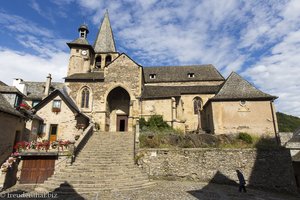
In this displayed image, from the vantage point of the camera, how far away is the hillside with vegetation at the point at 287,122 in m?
64.8

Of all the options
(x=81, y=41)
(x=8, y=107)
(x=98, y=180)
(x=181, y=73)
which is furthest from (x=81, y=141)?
(x=181, y=73)

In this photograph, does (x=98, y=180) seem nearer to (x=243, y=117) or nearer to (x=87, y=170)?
(x=87, y=170)

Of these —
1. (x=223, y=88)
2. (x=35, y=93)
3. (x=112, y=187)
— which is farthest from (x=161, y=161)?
(x=35, y=93)

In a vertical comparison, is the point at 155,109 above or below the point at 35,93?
below

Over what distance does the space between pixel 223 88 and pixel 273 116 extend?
17.8 ft

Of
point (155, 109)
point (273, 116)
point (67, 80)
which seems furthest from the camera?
point (67, 80)

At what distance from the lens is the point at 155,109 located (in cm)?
2322

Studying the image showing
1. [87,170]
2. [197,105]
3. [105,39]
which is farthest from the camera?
[105,39]

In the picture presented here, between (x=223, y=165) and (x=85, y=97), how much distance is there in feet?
58.2

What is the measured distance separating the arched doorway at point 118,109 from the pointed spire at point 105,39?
1099 centimetres

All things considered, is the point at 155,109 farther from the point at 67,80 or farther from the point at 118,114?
the point at 67,80

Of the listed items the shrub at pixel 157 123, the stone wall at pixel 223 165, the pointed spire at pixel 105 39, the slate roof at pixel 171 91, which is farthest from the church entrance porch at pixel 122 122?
the pointed spire at pixel 105 39

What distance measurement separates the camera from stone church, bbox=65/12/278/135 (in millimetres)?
19500

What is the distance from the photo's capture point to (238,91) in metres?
20.7
